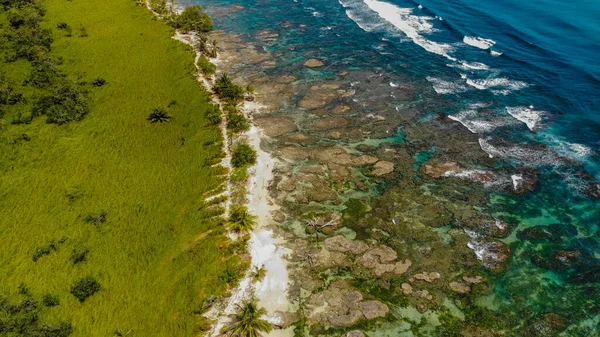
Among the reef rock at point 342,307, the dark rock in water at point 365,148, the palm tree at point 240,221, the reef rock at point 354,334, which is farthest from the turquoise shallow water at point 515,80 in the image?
the palm tree at point 240,221

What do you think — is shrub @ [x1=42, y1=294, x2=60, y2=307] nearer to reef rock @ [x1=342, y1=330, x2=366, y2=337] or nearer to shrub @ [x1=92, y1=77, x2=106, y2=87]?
reef rock @ [x1=342, y1=330, x2=366, y2=337]

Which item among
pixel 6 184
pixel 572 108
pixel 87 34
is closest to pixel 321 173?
pixel 6 184

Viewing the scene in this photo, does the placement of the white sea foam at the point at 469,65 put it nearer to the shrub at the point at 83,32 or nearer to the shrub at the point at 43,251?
the shrub at the point at 43,251

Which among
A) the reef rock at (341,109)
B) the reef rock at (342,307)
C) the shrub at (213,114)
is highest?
the shrub at (213,114)

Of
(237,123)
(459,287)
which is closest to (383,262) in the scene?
(459,287)

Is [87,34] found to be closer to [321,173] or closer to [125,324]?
[321,173]

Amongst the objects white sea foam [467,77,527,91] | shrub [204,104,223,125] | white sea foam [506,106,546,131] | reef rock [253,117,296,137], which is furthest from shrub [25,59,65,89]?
white sea foam [506,106,546,131]
